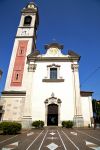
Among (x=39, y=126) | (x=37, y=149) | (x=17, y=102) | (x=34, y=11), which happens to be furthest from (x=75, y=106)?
(x=34, y=11)

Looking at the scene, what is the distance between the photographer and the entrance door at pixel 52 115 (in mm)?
21797

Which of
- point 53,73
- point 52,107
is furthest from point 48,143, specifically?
point 53,73

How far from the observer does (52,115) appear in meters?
22.8

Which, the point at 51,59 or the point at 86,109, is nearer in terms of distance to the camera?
the point at 86,109

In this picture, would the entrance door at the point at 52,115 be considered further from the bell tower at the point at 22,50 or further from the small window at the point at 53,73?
the bell tower at the point at 22,50

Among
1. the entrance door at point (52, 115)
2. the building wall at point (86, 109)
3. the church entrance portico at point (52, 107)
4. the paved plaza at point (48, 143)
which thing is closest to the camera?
the paved plaza at point (48, 143)

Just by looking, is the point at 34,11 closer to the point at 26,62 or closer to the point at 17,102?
the point at 26,62

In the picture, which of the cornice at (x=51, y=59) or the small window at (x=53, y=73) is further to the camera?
the cornice at (x=51, y=59)

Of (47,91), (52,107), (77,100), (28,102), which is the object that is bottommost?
(52,107)

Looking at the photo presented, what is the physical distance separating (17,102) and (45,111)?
4770 millimetres

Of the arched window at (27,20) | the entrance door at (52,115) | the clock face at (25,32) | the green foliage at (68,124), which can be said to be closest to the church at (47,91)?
the entrance door at (52,115)

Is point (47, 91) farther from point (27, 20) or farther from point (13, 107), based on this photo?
point (27, 20)

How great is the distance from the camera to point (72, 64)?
2414 centimetres

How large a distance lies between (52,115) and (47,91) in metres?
4.01
